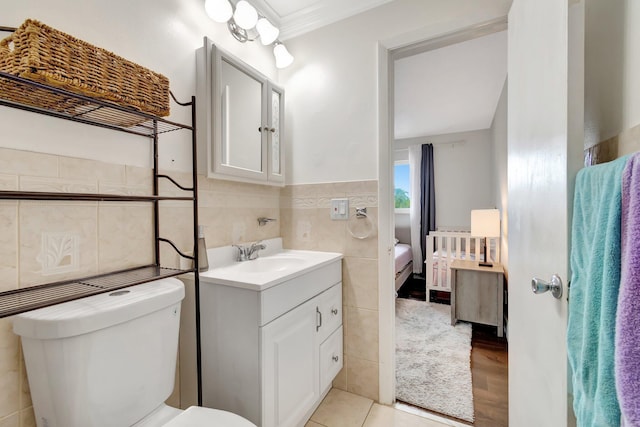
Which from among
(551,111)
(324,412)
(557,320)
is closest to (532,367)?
(557,320)

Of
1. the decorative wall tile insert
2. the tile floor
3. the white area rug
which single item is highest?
the decorative wall tile insert

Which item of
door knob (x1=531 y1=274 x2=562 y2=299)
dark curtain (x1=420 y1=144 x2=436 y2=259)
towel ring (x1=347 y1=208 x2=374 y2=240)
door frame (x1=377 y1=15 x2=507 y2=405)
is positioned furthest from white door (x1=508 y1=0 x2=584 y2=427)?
dark curtain (x1=420 y1=144 x2=436 y2=259)

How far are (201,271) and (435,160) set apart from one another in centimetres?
448

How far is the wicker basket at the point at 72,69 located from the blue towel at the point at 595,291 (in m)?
1.24

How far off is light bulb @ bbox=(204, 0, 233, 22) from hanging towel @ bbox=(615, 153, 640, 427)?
5.50 feet

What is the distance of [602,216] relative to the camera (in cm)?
49

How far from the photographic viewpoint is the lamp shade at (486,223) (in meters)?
2.64

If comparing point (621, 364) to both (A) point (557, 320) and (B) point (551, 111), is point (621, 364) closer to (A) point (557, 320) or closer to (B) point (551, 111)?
(A) point (557, 320)

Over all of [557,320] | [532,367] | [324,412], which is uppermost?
[557,320]

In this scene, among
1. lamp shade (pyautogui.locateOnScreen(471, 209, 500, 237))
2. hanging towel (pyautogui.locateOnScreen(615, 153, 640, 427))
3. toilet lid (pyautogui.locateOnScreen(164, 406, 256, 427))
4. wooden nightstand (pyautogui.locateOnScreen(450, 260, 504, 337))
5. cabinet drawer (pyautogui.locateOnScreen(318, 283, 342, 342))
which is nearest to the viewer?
hanging towel (pyautogui.locateOnScreen(615, 153, 640, 427))

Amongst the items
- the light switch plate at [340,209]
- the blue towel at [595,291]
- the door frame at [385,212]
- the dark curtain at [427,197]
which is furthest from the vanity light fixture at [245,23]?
the dark curtain at [427,197]

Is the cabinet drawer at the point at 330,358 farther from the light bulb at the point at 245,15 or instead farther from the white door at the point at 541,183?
the light bulb at the point at 245,15

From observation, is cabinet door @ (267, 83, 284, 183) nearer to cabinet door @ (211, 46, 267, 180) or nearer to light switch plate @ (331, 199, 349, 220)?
cabinet door @ (211, 46, 267, 180)

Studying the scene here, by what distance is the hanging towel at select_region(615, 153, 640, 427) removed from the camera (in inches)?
15.5
